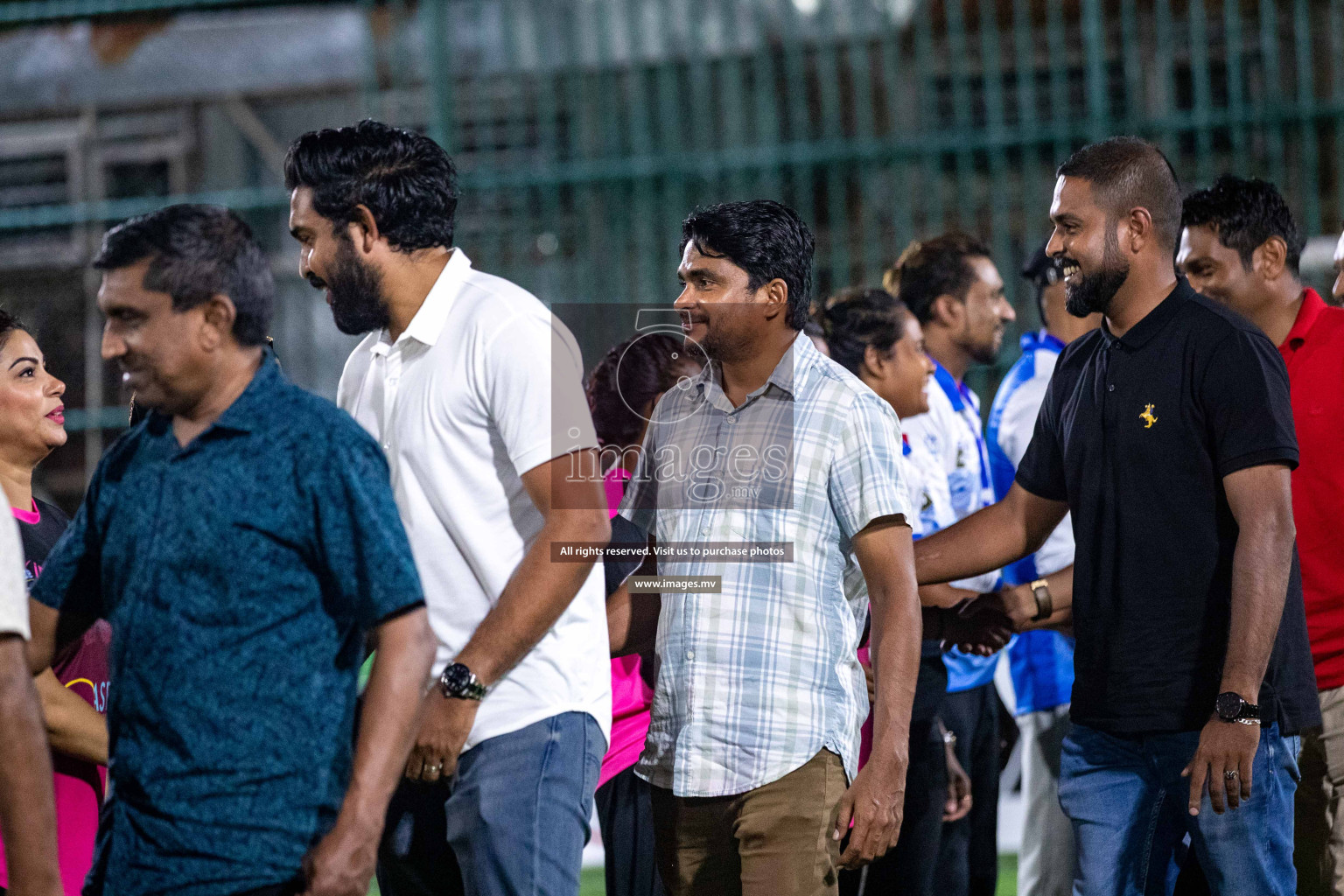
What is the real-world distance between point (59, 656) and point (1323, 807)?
2.86 meters

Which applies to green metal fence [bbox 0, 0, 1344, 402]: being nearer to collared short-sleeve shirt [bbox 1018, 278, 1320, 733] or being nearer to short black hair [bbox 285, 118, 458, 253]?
collared short-sleeve shirt [bbox 1018, 278, 1320, 733]

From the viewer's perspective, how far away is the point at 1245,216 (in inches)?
145

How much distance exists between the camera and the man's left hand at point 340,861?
1.98 metres

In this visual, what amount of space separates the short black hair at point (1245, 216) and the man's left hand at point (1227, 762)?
147cm

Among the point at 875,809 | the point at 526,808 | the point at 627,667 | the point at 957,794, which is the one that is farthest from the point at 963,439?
the point at 526,808

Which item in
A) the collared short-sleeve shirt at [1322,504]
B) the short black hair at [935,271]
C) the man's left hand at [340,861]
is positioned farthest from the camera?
the short black hair at [935,271]

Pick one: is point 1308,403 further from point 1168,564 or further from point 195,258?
point 195,258

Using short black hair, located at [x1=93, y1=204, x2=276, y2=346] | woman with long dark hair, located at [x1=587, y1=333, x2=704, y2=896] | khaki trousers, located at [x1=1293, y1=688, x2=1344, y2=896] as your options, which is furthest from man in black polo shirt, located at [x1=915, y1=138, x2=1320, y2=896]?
short black hair, located at [x1=93, y1=204, x2=276, y2=346]

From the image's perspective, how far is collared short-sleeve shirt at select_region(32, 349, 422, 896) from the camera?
6.53 ft

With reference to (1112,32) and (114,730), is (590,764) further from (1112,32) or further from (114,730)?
(1112,32)

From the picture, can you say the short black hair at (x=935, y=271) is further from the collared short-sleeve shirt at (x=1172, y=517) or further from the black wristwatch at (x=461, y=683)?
the black wristwatch at (x=461, y=683)

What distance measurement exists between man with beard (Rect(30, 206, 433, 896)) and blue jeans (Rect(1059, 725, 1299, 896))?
1.50 meters

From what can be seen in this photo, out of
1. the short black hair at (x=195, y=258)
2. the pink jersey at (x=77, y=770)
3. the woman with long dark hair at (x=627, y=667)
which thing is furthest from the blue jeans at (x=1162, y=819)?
the pink jersey at (x=77, y=770)

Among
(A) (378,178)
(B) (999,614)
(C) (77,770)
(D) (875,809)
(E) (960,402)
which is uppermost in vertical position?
(A) (378,178)
